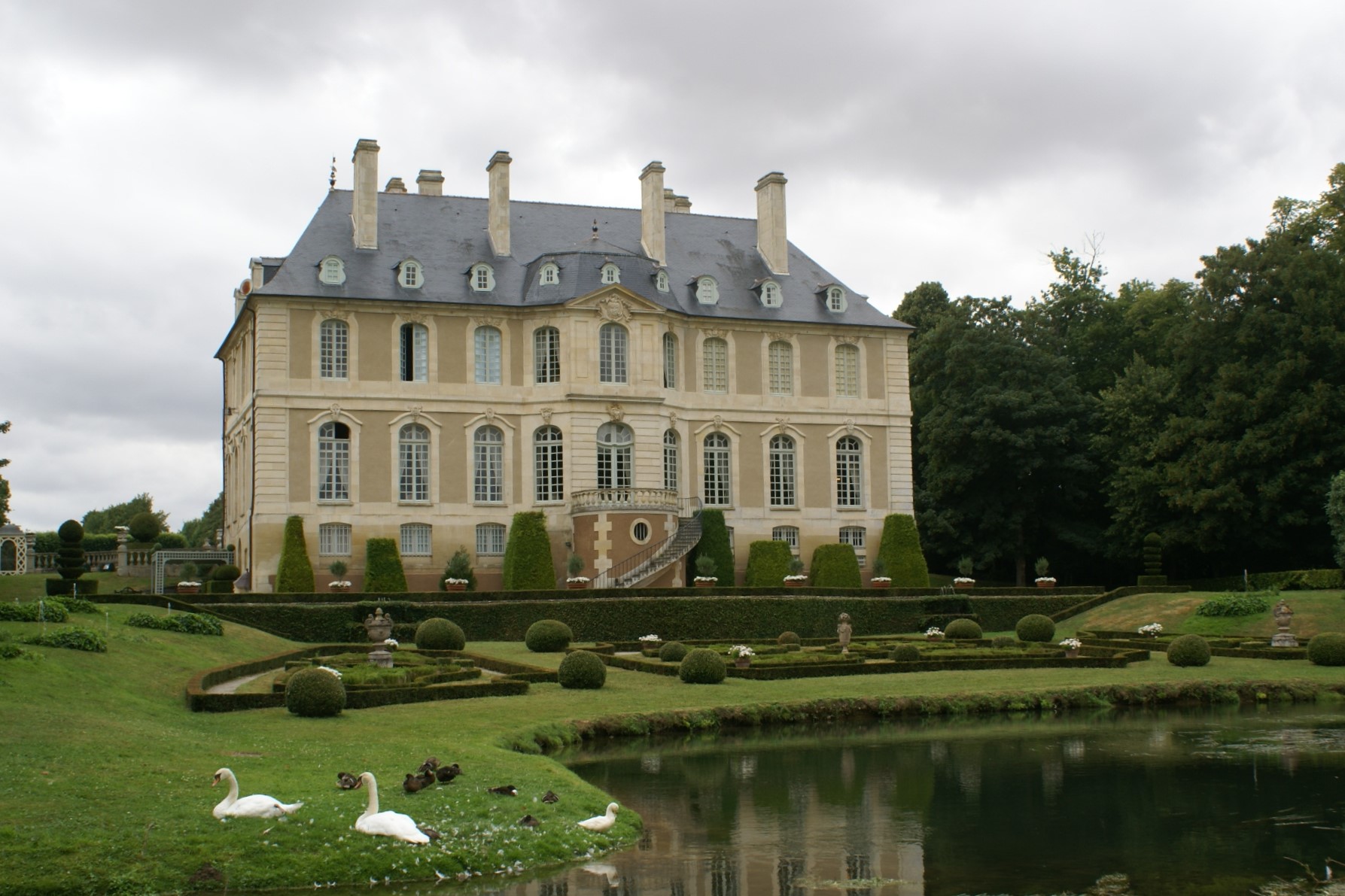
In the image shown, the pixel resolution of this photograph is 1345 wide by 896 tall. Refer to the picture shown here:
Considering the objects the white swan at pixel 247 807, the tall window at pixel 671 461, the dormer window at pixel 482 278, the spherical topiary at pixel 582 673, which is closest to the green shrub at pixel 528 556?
the tall window at pixel 671 461

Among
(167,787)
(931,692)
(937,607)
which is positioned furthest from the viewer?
(937,607)

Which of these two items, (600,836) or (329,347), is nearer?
(600,836)

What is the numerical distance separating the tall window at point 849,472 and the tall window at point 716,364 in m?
4.33

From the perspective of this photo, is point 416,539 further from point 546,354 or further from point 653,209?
point 653,209

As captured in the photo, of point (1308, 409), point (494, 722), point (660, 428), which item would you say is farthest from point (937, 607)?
point (494, 722)

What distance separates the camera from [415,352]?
42.1 metres

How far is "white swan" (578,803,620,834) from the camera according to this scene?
12.8m

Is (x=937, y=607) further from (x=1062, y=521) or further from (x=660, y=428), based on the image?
(x=1062, y=521)

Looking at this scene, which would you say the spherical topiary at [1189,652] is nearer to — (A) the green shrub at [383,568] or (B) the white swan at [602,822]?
(B) the white swan at [602,822]

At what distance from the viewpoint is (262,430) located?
40.1m

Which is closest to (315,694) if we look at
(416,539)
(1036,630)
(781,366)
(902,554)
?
(1036,630)

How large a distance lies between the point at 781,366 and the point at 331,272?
14.3 meters

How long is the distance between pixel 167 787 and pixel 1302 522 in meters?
38.1

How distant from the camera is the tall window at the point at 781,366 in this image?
45.6 meters
